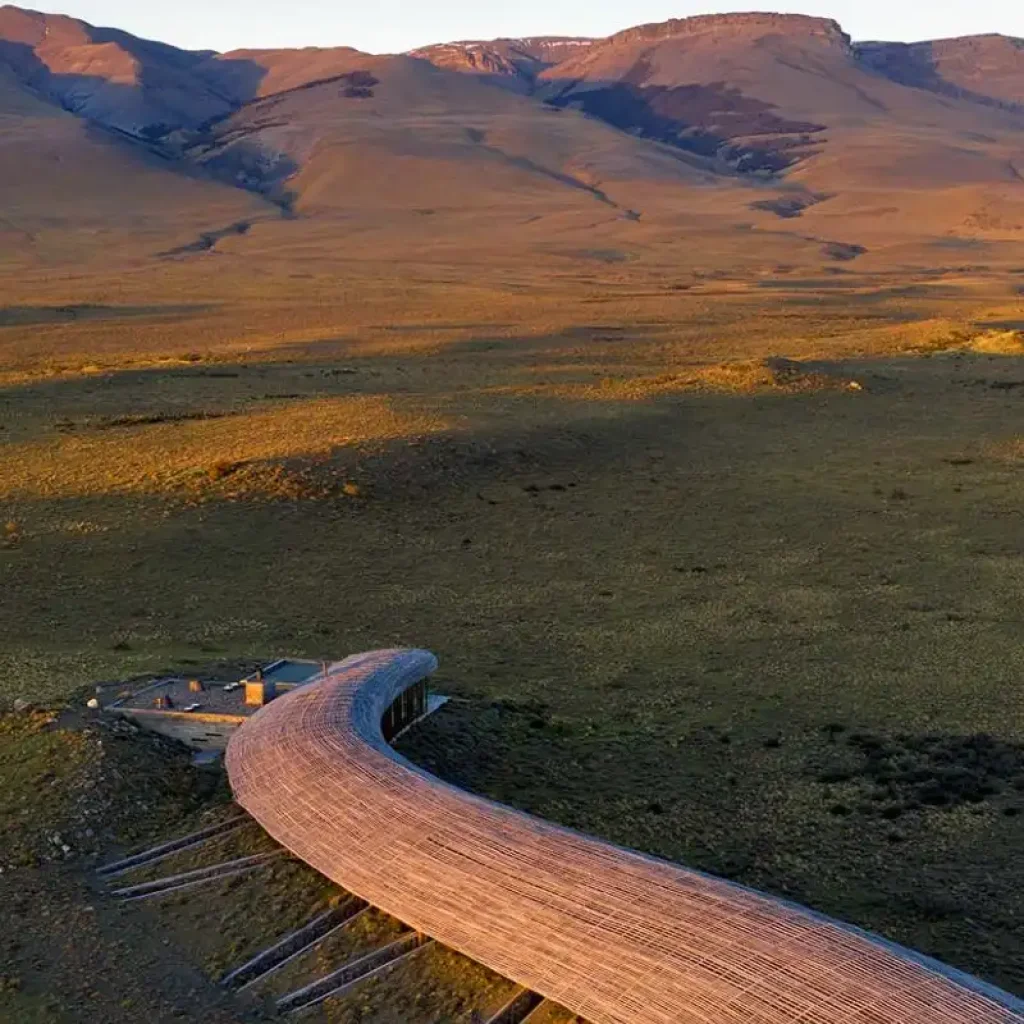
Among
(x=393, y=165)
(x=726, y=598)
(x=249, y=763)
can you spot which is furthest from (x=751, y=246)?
(x=249, y=763)

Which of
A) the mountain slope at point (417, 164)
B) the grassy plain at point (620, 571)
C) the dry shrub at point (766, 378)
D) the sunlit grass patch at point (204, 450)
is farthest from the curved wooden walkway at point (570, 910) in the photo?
the mountain slope at point (417, 164)

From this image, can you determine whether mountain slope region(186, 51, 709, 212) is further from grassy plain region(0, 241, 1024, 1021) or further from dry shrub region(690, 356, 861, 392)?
dry shrub region(690, 356, 861, 392)

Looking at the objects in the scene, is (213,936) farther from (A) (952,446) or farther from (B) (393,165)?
(B) (393,165)

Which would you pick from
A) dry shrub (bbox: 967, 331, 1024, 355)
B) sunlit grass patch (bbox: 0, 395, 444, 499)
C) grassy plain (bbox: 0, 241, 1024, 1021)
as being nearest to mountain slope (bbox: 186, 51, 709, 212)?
dry shrub (bbox: 967, 331, 1024, 355)

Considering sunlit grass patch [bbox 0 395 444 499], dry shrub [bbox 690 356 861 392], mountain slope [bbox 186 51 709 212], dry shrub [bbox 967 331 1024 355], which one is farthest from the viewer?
mountain slope [bbox 186 51 709 212]

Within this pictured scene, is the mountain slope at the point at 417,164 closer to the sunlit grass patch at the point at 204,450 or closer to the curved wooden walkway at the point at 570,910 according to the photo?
the sunlit grass patch at the point at 204,450

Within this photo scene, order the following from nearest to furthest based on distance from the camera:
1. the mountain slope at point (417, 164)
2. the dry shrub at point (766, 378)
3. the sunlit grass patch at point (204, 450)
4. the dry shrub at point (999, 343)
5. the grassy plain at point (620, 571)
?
the grassy plain at point (620, 571) < the sunlit grass patch at point (204, 450) < the dry shrub at point (766, 378) < the dry shrub at point (999, 343) < the mountain slope at point (417, 164)

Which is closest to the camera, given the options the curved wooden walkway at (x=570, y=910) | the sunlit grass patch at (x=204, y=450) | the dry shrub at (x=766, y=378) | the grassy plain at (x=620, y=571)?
the curved wooden walkway at (x=570, y=910)
